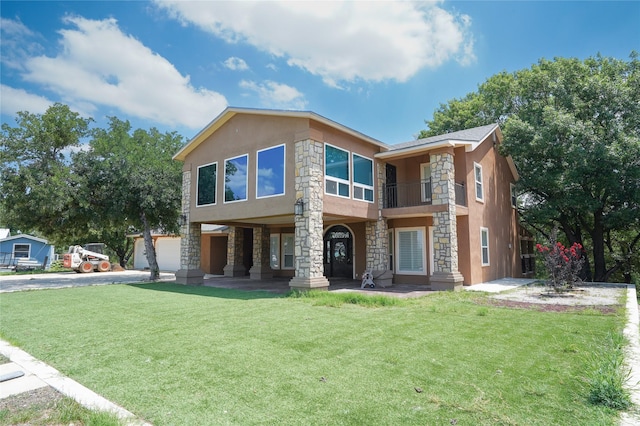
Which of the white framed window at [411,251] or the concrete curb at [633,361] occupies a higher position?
the white framed window at [411,251]

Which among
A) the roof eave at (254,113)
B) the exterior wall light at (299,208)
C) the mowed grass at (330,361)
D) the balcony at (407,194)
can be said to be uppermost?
the roof eave at (254,113)

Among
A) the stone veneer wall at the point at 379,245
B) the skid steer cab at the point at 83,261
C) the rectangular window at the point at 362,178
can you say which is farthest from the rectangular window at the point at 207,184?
the skid steer cab at the point at 83,261

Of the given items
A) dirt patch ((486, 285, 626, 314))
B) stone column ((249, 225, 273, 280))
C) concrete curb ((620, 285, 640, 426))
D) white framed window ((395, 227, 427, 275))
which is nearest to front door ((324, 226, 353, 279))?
white framed window ((395, 227, 427, 275))

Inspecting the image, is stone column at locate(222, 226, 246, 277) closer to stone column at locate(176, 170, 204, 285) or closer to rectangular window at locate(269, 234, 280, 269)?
rectangular window at locate(269, 234, 280, 269)

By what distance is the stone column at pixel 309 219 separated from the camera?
11.1 meters

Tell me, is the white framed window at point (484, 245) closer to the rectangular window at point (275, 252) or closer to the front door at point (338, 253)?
the front door at point (338, 253)

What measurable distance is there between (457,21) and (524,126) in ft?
23.9

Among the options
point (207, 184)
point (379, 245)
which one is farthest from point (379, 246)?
point (207, 184)

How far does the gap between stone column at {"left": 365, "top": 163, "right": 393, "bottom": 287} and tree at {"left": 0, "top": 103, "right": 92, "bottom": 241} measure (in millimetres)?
13001

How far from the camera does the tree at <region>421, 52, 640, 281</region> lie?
623 inches

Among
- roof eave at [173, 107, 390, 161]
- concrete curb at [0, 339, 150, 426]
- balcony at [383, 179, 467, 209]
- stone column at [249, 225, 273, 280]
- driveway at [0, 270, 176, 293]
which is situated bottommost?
driveway at [0, 270, 176, 293]

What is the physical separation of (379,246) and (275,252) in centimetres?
697

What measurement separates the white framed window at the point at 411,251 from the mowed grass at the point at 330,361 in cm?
578

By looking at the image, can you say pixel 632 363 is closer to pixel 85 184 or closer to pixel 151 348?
pixel 151 348
